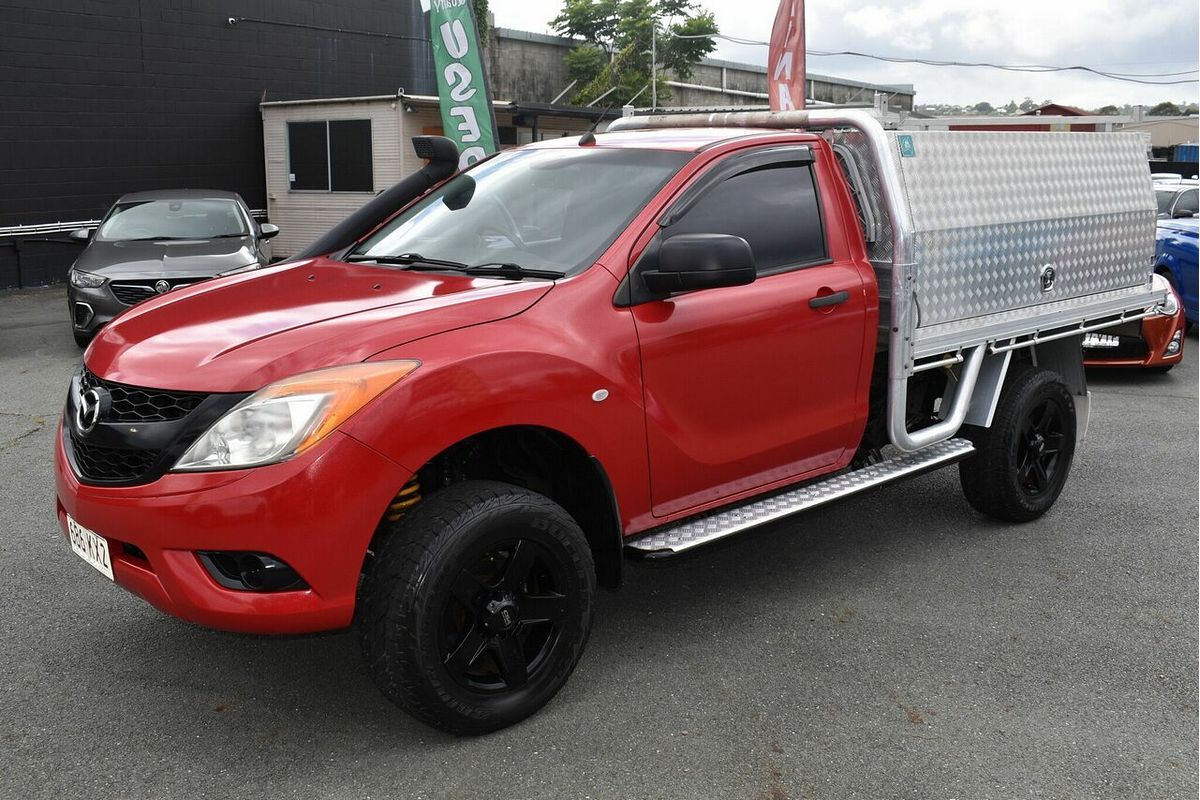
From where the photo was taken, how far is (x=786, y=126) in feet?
15.8

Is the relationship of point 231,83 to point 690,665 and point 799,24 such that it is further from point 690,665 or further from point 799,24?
point 690,665

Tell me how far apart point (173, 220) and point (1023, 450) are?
8.92 metres

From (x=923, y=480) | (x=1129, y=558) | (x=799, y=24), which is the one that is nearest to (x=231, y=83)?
(x=799, y=24)

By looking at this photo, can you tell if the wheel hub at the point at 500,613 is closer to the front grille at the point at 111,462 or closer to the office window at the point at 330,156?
the front grille at the point at 111,462

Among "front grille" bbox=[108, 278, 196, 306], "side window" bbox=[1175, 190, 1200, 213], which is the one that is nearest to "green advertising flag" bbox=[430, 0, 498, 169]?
"front grille" bbox=[108, 278, 196, 306]

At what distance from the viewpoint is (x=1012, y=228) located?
5.00 meters

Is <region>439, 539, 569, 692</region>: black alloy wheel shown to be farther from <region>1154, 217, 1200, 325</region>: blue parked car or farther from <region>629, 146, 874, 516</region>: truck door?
Result: <region>1154, 217, 1200, 325</region>: blue parked car

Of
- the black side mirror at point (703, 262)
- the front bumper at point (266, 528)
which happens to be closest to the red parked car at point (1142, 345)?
the black side mirror at point (703, 262)

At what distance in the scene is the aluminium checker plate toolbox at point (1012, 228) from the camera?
4613mm

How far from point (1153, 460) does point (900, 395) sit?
311cm

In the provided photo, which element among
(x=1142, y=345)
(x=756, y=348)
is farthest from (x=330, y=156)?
(x=756, y=348)

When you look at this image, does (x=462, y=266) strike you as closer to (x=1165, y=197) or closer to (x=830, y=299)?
(x=830, y=299)

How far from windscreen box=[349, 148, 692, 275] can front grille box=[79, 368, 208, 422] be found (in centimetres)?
127

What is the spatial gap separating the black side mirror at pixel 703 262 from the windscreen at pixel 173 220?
27.6 feet
